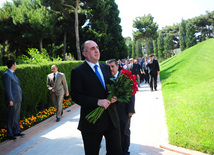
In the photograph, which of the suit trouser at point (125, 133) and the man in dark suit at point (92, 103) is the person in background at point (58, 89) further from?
the man in dark suit at point (92, 103)

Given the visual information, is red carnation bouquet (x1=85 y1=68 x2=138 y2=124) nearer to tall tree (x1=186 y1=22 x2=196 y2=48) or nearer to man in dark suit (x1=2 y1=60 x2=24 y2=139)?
man in dark suit (x1=2 y1=60 x2=24 y2=139)

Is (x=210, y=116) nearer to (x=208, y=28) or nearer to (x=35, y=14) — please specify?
(x=35, y=14)

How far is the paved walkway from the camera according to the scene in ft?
14.9

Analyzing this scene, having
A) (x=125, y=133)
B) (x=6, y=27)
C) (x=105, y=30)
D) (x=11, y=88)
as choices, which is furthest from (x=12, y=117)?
(x=6, y=27)

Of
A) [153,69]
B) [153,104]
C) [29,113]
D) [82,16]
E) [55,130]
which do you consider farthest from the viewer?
[82,16]

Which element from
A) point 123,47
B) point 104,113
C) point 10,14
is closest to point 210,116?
point 104,113

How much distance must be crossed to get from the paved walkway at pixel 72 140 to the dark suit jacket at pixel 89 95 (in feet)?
6.82

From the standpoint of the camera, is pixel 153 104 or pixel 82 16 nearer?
pixel 153 104

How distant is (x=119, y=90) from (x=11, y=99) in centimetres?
414

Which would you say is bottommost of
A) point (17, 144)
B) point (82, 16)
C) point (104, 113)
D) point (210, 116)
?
point (17, 144)

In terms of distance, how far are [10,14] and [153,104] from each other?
32.0 m

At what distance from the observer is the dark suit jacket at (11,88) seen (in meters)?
5.56

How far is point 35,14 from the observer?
1137 inches

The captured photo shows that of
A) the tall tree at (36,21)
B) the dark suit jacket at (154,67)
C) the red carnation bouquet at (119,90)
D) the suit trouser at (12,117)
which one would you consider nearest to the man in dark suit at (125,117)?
the red carnation bouquet at (119,90)
